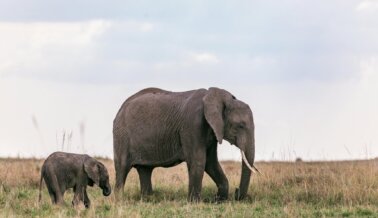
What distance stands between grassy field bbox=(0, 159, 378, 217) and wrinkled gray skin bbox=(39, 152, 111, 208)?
24 centimetres

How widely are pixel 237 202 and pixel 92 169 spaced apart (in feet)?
8.52

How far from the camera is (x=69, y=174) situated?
14.3 meters

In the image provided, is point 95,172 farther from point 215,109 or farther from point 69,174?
point 215,109

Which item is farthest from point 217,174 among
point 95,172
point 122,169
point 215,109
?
point 95,172

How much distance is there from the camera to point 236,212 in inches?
537

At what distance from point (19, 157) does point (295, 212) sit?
14.5 m

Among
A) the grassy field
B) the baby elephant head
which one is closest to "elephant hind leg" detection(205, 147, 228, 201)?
the grassy field

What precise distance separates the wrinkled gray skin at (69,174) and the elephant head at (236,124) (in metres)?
2.38

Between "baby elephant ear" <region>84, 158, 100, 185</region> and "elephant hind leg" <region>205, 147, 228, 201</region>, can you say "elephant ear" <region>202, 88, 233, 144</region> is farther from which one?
"baby elephant ear" <region>84, 158, 100, 185</region>

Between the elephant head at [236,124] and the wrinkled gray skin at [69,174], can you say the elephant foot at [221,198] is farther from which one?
the wrinkled gray skin at [69,174]

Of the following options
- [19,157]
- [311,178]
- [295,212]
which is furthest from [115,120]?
[19,157]

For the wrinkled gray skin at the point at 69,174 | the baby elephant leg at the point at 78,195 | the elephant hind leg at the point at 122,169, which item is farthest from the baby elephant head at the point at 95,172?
the elephant hind leg at the point at 122,169

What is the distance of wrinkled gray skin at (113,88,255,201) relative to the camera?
51.9 ft

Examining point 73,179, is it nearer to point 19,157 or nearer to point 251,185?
point 251,185
